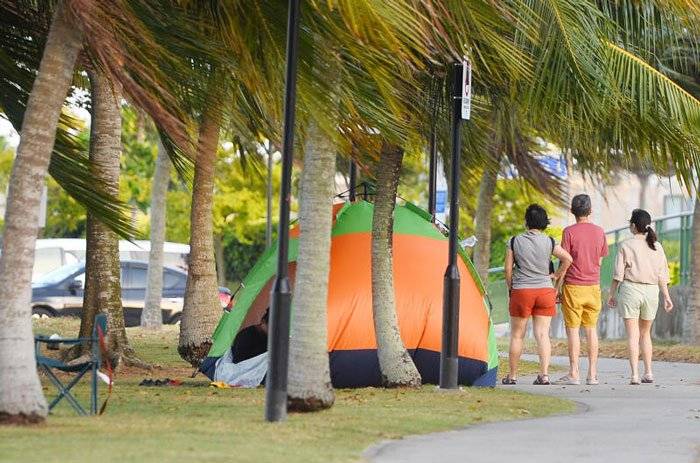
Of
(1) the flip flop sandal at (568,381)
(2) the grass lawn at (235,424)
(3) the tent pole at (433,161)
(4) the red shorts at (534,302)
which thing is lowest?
(2) the grass lawn at (235,424)

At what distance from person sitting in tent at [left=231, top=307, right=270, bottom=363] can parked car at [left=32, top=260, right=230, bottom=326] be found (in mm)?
17281

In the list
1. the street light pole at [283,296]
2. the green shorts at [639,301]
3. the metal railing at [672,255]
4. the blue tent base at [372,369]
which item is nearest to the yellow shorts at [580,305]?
the green shorts at [639,301]

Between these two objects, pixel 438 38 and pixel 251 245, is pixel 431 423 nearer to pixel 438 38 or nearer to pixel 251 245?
pixel 438 38

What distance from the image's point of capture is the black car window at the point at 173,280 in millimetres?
35438

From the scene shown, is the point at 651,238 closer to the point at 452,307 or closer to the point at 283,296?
the point at 452,307

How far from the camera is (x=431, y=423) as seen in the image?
1050 cm

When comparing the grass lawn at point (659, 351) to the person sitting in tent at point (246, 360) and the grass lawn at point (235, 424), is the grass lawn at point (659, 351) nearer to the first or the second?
the person sitting in tent at point (246, 360)

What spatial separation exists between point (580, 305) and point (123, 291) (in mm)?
21383

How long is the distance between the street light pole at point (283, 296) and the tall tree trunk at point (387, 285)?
3.90 meters

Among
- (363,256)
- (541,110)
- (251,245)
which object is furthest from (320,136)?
(251,245)

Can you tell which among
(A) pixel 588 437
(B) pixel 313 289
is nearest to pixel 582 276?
(B) pixel 313 289

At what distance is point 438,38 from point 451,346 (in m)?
2.81

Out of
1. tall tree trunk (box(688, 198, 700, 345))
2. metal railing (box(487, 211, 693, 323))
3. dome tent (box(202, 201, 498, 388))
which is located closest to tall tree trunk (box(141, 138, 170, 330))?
metal railing (box(487, 211, 693, 323))

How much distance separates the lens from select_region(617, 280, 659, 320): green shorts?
49.9 ft
